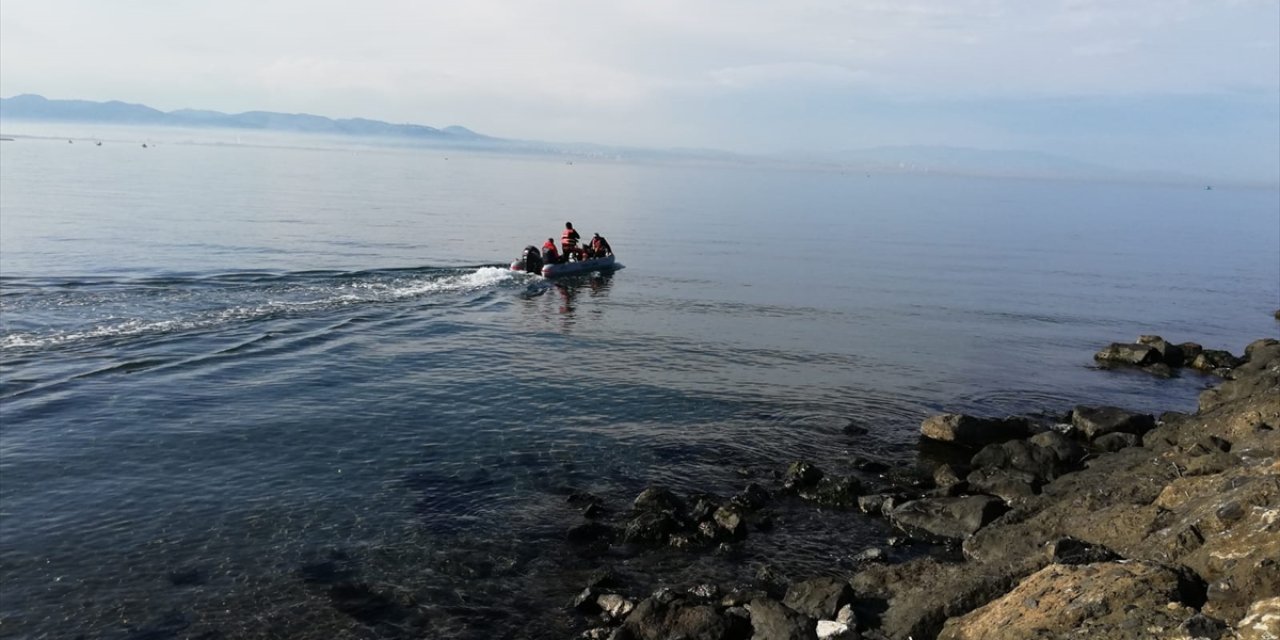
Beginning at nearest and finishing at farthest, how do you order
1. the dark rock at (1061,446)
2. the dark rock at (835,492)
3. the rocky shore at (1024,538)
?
the rocky shore at (1024,538), the dark rock at (835,492), the dark rock at (1061,446)

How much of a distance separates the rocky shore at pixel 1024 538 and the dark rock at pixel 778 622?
1.0 inches

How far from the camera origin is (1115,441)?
19078 mm

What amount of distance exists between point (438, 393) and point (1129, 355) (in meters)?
23.6

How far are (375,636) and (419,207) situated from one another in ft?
231

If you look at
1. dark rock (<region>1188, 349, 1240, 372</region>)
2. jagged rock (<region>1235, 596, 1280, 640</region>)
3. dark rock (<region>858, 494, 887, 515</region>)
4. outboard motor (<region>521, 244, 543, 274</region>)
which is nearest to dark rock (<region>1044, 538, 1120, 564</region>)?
jagged rock (<region>1235, 596, 1280, 640</region>)

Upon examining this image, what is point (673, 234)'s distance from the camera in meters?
65.4

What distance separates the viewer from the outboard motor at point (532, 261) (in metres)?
41.4

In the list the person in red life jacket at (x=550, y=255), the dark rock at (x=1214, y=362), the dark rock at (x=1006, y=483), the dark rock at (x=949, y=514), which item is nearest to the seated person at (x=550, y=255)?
the person in red life jacket at (x=550, y=255)

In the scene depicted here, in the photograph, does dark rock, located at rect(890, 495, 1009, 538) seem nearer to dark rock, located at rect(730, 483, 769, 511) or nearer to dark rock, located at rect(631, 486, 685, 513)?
dark rock, located at rect(730, 483, 769, 511)

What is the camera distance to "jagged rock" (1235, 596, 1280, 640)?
6.89 meters

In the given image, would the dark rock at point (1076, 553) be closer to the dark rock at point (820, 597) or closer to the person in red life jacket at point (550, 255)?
the dark rock at point (820, 597)

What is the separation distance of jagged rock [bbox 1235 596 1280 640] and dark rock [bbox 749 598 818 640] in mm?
4373

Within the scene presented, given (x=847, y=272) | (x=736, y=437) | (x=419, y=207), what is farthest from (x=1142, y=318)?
(x=419, y=207)

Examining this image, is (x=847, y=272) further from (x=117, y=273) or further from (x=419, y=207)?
(x=419, y=207)
